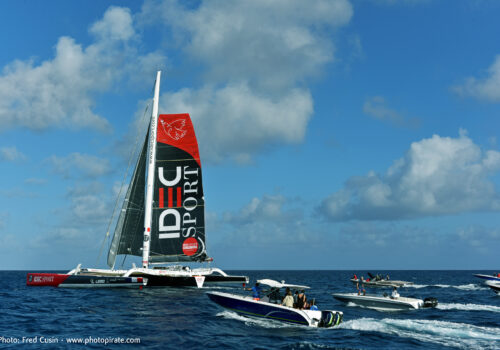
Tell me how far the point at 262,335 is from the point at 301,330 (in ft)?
8.41

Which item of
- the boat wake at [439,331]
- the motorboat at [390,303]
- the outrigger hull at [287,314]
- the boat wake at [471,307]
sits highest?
the outrigger hull at [287,314]

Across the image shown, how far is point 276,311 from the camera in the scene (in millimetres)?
25203

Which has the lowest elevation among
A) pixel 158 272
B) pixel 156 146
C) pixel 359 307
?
pixel 359 307

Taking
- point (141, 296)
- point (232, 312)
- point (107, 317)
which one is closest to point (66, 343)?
point (107, 317)

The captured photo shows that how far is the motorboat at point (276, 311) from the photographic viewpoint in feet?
80.5

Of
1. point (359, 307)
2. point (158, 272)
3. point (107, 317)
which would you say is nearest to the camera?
point (107, 317)

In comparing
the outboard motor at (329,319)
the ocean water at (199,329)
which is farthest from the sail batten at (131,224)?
the outboard motor at (329,319)

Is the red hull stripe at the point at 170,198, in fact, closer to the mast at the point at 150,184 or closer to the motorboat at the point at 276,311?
the mast at the point at 150,184

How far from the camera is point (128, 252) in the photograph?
47469 millimetres

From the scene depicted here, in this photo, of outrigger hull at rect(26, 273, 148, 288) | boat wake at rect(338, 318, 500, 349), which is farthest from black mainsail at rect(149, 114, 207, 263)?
boat wake at rect(338, 318, 500, 349)

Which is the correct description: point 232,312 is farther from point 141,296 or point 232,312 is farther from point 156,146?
point 156,146

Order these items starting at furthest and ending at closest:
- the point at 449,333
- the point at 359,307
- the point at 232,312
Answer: the point at 359,307, the point at 232,312, the point at 449,333

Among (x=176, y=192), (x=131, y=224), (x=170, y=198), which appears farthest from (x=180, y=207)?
(x=131, y=224)

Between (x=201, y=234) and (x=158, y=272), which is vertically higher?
(x=201, y=234)
